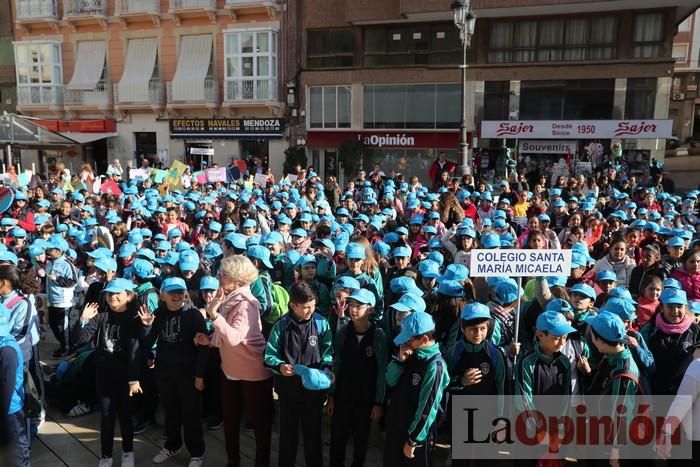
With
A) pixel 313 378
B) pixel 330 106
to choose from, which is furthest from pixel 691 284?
pixel 330 106

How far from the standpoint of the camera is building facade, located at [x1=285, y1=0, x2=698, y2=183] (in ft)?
67.3

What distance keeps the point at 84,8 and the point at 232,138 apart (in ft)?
32.3

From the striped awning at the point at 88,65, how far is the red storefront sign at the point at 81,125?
1.69 meters

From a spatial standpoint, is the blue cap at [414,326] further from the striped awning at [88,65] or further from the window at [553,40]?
the striped awning at [88,65]

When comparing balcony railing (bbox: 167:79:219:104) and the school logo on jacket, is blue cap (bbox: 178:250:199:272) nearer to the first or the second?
the school logo on jacket

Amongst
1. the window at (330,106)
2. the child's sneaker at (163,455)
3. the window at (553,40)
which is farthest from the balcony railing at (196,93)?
the child's sneaker at (163,455)

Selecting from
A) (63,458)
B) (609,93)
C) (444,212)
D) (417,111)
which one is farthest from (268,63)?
(63,458)

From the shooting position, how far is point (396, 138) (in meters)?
23.2

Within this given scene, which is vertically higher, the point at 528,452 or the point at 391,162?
the point at 391,162

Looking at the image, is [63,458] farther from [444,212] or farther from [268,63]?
[268,63]

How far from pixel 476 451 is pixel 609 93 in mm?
20753

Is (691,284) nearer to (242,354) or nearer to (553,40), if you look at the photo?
(242,354)

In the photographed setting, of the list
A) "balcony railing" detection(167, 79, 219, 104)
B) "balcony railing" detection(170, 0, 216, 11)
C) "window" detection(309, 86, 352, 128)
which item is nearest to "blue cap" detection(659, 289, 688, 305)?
"window" detection(309, 86, 352, 128)

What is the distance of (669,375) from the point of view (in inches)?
158
